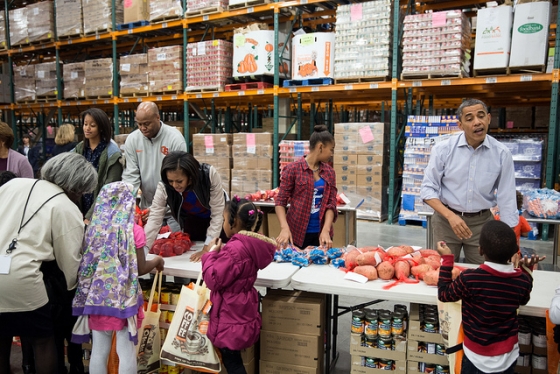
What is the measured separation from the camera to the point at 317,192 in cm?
404

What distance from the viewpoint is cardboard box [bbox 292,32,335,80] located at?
860 centimetres

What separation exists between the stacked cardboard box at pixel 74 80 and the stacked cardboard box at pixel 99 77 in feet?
0.81

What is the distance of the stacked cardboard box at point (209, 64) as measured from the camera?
32.2 feet

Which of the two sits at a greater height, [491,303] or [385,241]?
[491,303]

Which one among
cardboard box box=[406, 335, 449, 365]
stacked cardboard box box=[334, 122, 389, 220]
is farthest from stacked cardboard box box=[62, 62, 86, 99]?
cardboard box box=[406, 335, 449, 365]

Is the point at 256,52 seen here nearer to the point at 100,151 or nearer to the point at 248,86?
the point at 248,86

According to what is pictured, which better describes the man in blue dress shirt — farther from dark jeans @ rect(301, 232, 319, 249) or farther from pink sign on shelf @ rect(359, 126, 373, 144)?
pink sign on shelf @ rect(359, 126, 373, 144)

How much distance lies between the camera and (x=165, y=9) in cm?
1047

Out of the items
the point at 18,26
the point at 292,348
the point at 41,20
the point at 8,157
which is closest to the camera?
the point at 292,348

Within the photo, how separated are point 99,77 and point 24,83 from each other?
10.7 feet

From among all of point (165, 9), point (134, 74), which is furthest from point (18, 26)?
point (165, 9)

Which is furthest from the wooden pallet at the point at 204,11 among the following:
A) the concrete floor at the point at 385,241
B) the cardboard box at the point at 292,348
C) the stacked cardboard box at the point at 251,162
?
the cardboard box at the point at 292,348

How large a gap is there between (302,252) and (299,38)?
6.37 m

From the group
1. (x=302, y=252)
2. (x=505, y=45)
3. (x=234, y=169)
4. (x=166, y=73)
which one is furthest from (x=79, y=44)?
(x=302, y=252)
